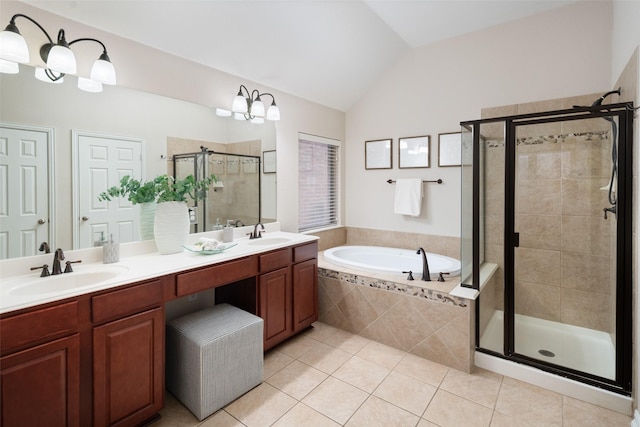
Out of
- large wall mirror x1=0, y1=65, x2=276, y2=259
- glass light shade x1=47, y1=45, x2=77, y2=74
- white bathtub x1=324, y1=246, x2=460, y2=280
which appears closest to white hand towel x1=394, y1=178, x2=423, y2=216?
white bathtub x1=324, y1=246, x2=460, y2=280

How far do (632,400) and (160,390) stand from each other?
2.78 m

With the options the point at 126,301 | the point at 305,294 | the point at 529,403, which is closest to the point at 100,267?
the point at 126,301

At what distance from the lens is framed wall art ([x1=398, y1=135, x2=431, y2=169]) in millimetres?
3592

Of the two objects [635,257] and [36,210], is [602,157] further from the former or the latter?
[36,210]

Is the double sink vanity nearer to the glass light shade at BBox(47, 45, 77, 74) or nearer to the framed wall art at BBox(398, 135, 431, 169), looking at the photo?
the glass light shade at BBox(47, 45, 77, 74)

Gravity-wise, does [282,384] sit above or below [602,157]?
below

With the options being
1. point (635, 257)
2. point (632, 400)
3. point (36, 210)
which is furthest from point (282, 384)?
point (635, 257)

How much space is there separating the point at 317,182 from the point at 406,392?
2.51 meters

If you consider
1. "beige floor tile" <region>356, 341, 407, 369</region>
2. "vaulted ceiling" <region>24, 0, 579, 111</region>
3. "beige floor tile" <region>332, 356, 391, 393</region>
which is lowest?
"beige floor tile" <region>332, 356, 391, 393</region>

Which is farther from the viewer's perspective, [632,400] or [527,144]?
[527,144]

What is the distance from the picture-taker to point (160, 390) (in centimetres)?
178

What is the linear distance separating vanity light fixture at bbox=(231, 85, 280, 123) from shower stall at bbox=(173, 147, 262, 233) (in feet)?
1.21

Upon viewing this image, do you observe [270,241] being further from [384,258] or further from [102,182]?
[384,258]

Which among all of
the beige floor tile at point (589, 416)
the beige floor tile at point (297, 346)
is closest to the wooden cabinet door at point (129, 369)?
the beige floor tile at point (297, 346)
